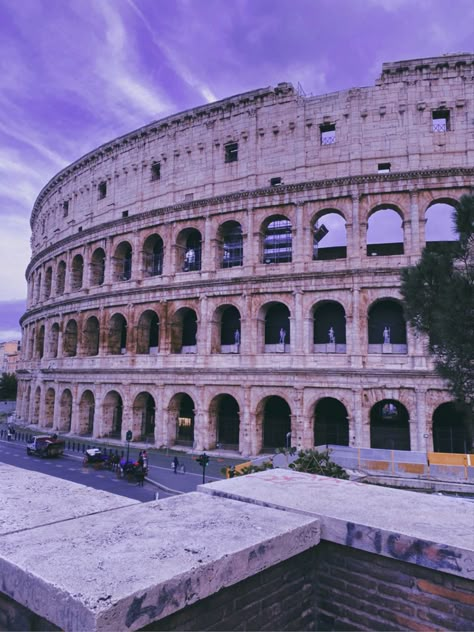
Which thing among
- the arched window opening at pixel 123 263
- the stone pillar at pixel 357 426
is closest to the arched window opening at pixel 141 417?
the arched window opening at pixel 123 263

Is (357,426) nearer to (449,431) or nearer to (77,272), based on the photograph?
(449,431)

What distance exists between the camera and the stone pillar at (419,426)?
21031 mm

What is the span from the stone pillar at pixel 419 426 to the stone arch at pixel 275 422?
7.02 meters

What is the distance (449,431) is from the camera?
74.9 feet

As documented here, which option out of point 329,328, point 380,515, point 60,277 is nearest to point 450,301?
point 380,515

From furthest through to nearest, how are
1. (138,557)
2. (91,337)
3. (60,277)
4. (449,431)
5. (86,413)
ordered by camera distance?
1. (60,277)
2. (91,337)
3. (86,413)
4. (449,431)
5. (138,557)

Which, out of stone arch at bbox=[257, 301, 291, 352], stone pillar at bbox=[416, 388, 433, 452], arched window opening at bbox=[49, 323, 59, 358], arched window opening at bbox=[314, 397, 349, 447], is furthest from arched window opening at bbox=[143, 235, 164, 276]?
stone pillar at bbox=[416, 388, 433, 452]

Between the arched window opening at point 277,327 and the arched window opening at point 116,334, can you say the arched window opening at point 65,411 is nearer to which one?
the arched window opening at point 116,334

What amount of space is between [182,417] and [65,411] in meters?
10.5

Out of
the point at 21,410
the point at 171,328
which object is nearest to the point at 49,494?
the point at 171,328

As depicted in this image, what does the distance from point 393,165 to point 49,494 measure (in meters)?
24.5

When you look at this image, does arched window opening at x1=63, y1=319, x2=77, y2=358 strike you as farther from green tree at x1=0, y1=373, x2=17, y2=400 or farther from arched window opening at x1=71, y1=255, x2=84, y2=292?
green tree at x1=0, y1=373, x2=17, y2=400

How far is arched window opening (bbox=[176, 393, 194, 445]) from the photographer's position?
2872cm

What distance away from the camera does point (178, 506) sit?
11.1 feet
